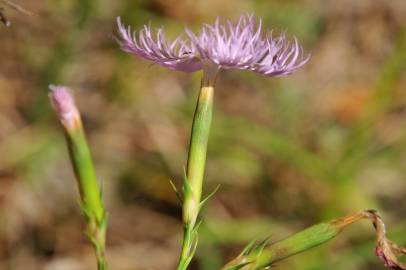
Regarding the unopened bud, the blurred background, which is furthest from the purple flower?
the blurred background

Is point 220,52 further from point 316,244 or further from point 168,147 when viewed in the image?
point 168,147

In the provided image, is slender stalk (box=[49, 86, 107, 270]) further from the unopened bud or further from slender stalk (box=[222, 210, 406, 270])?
slender stalk (box=[222, 210, 406, 270])

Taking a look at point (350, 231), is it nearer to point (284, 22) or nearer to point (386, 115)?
point (386, 115)

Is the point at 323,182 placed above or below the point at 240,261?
below

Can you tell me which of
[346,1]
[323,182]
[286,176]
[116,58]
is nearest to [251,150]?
[286,176]

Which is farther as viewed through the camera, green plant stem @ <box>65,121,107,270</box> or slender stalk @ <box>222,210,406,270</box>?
green plant stem @ <box>65,121,107,270</box>

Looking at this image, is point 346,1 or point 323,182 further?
point 346,1

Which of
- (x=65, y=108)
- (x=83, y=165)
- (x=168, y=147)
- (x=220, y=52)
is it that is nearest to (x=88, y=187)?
(x=83, y=165)
